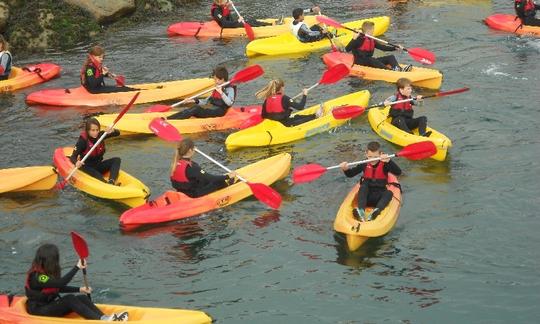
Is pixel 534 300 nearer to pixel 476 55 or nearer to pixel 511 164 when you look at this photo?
pixel 511 164

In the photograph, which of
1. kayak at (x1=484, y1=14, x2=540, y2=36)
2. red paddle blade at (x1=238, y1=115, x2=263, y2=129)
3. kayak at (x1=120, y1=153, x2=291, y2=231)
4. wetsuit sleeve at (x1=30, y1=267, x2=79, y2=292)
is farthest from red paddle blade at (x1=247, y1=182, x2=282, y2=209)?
kayak at (x1=484, y1=14, x2=540, y2=36)

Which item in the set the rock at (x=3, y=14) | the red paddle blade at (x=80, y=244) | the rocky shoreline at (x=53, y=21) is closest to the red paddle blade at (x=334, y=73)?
the red paddle blade at (x=80, y=244)

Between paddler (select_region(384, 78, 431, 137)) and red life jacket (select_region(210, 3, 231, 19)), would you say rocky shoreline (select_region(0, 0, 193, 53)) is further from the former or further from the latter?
paddler (select_region(384, 78, 431, 137))

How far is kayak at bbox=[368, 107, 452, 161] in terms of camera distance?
1216 centimetres

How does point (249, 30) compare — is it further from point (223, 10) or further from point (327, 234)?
point (327, 234)

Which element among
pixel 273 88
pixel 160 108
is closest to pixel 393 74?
pixel 273 88

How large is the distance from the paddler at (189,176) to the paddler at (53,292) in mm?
2901

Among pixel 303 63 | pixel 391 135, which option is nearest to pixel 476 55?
pixel 303 63

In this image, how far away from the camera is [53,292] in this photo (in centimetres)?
779

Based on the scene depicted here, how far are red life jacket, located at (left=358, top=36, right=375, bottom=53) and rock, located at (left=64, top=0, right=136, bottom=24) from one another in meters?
7.88

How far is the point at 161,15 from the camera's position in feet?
73.0

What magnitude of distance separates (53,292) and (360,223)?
3.84 m

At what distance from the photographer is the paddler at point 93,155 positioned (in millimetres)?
11180

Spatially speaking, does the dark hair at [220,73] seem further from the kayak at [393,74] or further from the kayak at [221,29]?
the kayak at [221,29]
